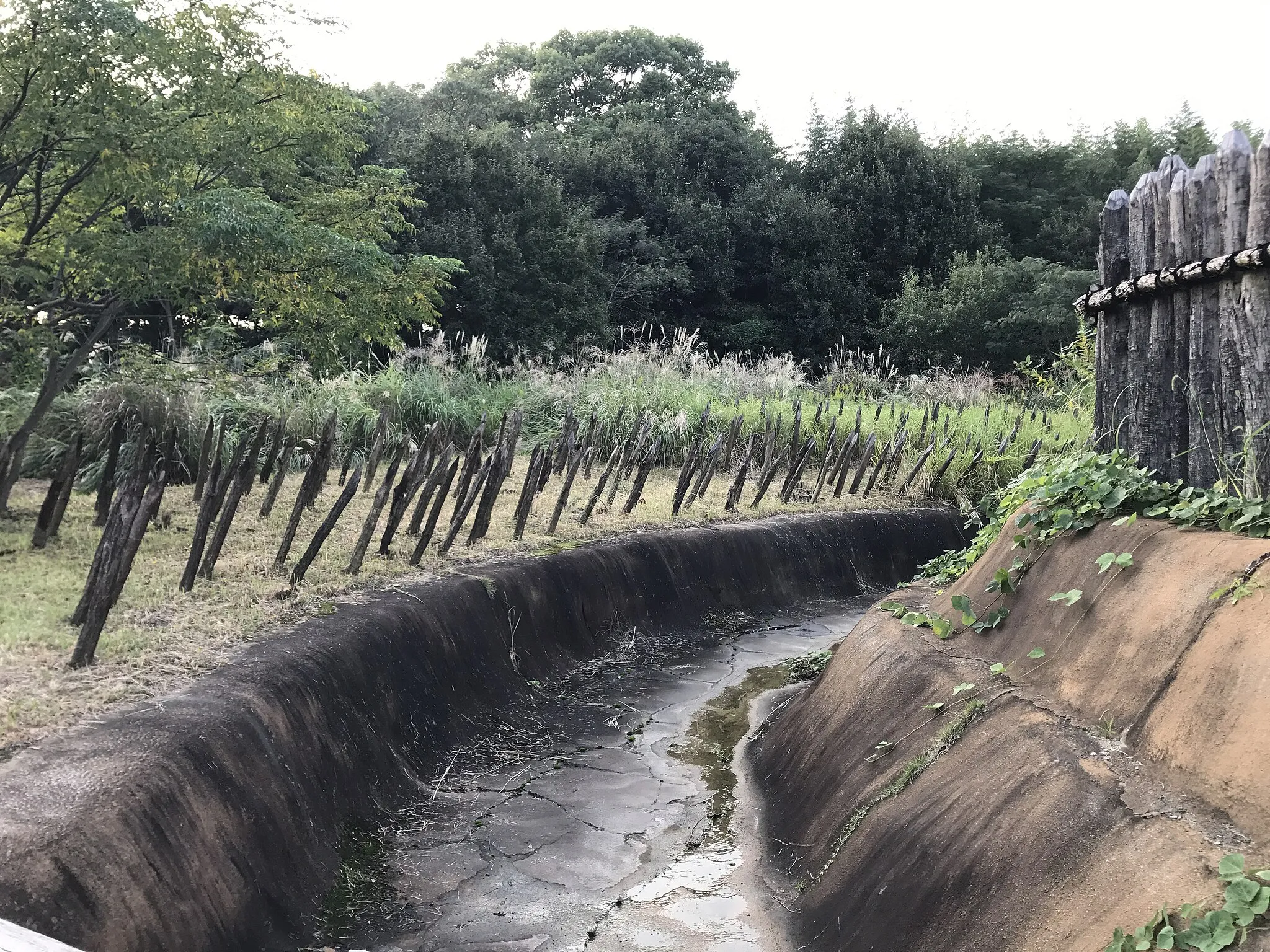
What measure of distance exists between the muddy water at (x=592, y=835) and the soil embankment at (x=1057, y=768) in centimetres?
32

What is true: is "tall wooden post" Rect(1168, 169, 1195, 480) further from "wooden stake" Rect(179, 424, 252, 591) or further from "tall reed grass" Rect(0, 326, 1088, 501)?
"tall reed grass" Rect(0, 326, 1088, 501)

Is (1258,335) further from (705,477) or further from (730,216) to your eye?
(730,216)

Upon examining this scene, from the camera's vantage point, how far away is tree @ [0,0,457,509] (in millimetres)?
5461

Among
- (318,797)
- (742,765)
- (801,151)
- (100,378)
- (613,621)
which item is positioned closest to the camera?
(318,797)

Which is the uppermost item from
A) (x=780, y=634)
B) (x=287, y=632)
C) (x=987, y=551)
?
(x=987, y=551)

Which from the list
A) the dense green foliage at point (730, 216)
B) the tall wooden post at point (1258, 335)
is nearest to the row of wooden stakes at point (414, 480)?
the tall wooden post at point (1258, 335)

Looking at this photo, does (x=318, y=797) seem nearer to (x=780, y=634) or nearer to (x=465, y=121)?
(x=780, y=634)

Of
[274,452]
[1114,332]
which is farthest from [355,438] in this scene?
[1114,332]

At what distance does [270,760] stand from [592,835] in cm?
136

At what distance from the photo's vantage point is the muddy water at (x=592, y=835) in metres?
3.50

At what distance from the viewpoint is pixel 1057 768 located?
2740 millimetres

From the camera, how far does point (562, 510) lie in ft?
26.1

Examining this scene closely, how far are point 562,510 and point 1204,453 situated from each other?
511cm

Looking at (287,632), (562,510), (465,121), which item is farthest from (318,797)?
(465,121)
